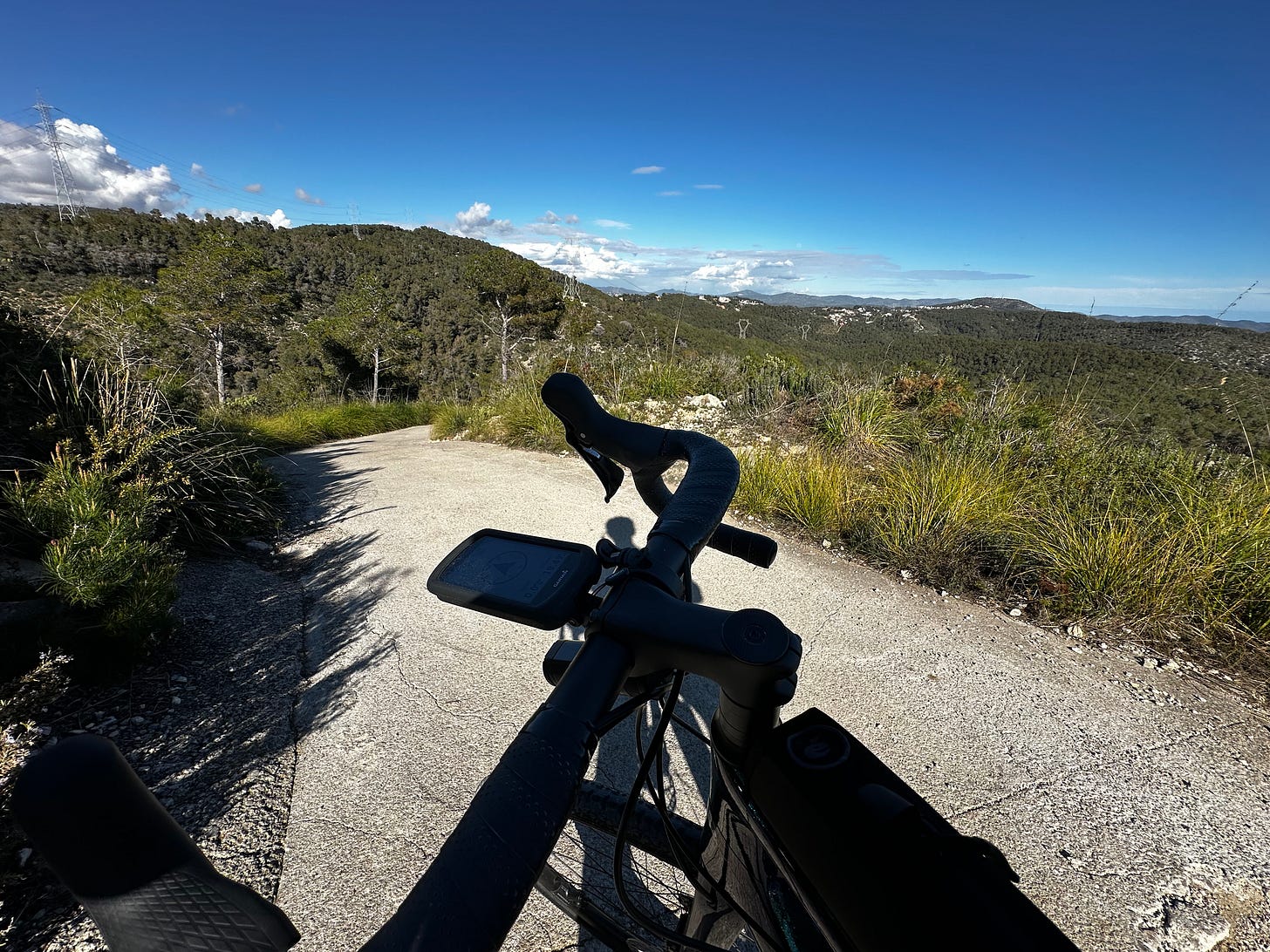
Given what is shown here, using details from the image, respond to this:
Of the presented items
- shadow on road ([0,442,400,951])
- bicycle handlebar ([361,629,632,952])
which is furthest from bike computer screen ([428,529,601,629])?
shadow on road ([0,442,400,951])

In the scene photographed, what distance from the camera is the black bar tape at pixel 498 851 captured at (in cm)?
45

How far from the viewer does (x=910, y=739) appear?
257cm

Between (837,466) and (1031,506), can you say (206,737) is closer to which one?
(837,466)

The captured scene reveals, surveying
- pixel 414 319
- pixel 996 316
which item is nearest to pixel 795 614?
pixel 996 316

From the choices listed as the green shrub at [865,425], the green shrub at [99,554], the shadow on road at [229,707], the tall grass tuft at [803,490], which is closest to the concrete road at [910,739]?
the shadow on road at [229,707]

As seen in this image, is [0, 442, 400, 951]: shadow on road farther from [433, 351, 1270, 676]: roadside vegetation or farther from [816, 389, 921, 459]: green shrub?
[816, 389, 921, 459]: green shrub

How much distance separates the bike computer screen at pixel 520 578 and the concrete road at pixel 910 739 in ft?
5.40

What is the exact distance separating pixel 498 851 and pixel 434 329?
58.8m

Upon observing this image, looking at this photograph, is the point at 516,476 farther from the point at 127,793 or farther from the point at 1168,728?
the point at 127,793

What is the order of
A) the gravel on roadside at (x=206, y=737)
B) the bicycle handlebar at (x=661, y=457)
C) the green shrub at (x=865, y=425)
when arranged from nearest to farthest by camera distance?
1. the bicycle handlebar at (x=661, y=457)
2. the gravel on roadside at (x=206, y=737)
3. the green shrub at (x=865, y=425)

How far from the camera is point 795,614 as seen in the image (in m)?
3.53

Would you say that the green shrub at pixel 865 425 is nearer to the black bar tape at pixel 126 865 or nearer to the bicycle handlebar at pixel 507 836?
the bicycle handlebar at pixel 507 836

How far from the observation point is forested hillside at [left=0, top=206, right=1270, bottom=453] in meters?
5.94

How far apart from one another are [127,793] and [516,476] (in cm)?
588
